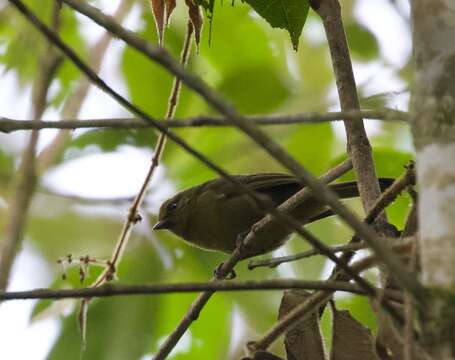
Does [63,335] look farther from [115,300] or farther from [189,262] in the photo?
[189,262]

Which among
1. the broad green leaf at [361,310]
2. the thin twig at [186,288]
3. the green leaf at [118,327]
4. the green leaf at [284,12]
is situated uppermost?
the green leaf at [284,12]

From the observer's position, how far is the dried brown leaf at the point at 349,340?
94.6 inches

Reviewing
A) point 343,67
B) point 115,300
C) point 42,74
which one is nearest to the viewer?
point 42,74

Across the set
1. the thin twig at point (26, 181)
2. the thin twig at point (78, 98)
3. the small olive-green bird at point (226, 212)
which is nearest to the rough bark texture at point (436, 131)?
the thin twig at point (26, 181)

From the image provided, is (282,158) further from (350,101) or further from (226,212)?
(226,212)

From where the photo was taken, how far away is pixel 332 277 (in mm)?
2396

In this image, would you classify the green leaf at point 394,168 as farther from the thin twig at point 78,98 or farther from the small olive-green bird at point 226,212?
the thin twig at point 78,98

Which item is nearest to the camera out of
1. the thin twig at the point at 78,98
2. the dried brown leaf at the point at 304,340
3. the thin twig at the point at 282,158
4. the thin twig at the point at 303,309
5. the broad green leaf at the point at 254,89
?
the thin twig at the point at 282,158

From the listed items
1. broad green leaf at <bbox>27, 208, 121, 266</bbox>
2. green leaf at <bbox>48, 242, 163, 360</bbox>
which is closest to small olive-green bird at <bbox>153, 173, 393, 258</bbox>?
broad green leaf at <bbox>27, 208, 121, 266</bbox>

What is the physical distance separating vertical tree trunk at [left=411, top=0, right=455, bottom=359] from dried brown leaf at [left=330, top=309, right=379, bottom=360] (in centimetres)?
85

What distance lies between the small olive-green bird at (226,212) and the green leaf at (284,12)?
1410 millimetres

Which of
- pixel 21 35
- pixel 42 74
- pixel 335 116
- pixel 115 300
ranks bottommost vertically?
pixel 335 116

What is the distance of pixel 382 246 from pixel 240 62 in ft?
11.1

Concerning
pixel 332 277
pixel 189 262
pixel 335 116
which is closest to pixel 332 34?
pixel 332 277
